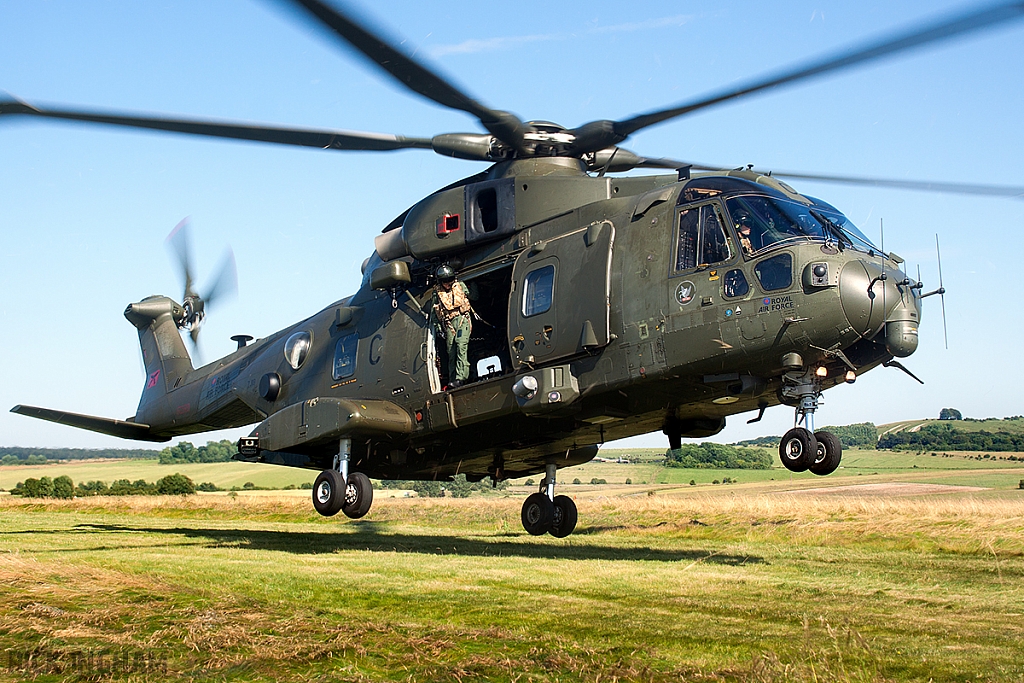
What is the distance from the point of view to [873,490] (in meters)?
32.2

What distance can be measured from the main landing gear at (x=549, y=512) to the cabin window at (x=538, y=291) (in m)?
4.42

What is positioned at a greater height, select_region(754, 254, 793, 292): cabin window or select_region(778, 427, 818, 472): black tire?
select_region(754, 254, 793, 292): cabin window

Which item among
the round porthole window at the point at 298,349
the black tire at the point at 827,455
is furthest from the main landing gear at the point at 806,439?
the round porthole window at the point at 298,349

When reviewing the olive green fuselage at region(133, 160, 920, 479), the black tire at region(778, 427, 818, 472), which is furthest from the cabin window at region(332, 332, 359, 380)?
the black tire at region(778, 427, 818, 472)

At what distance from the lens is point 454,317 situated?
13.6m

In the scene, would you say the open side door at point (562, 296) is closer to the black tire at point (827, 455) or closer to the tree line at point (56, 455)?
the black tire at point (827, 455)

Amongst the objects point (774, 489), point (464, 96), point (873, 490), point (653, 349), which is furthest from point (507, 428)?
point (774, 489)

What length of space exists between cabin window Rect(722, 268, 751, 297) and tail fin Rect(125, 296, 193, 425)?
13639mm

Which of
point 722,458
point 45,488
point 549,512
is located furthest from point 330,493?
point 722,458

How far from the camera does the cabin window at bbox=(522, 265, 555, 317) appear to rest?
12273 mm

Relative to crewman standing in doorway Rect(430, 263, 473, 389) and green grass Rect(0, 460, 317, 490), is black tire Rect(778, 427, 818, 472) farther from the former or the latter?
green grass Rect(0, 460, 317, 490)

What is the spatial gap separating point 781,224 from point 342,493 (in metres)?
7.76

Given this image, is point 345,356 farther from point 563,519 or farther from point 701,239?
point 701,239

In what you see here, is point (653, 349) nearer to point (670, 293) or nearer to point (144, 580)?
point (670, 293)
